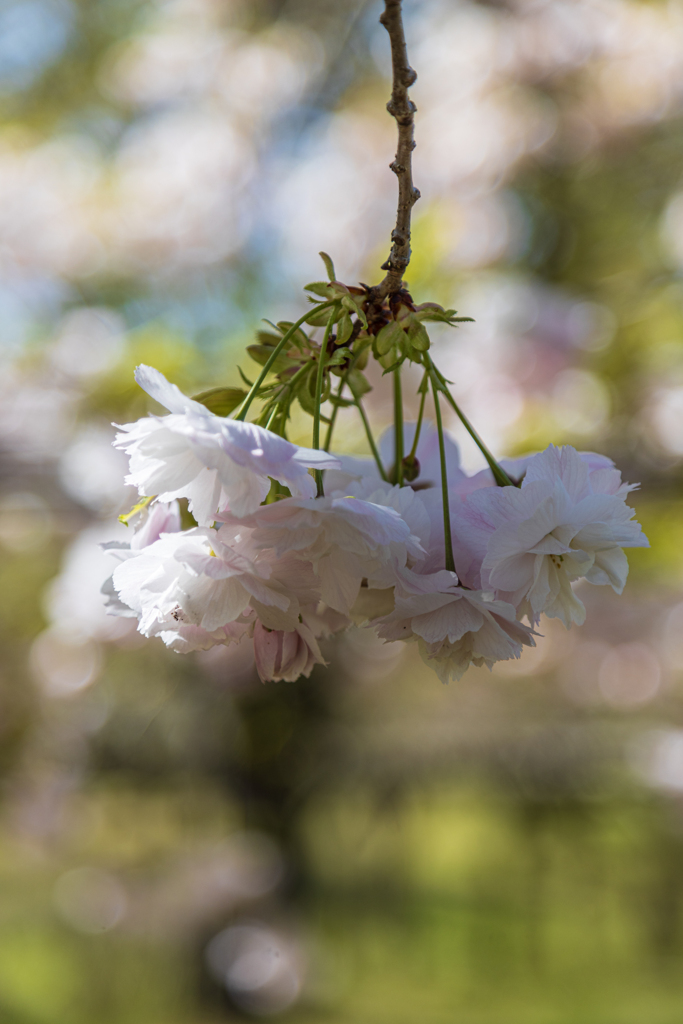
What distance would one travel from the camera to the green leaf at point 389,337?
1.19 ft

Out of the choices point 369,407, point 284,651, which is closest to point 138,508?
point 284,651

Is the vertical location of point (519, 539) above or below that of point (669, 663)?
below

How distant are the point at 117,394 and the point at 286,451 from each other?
1236 mm

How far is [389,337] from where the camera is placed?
14.3 inches

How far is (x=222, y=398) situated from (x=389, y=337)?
0.39 ft

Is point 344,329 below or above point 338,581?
above

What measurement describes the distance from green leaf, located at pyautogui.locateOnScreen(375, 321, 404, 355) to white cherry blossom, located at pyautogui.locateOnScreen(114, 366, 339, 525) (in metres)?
0.09

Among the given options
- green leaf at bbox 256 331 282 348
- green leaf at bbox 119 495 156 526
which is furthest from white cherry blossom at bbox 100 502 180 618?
green leaf at bbox 256 331 282 348

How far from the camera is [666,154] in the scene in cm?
264

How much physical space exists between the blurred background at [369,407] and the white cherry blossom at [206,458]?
1278 millimetres

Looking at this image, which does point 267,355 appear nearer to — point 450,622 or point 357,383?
point 357,383

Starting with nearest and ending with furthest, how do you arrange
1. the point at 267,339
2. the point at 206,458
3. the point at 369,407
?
the point at 206,458 → the point at 267,339 → the point at 369,407

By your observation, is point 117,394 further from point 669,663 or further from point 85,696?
point 669,663

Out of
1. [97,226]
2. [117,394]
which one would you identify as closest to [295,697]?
[117,394]
